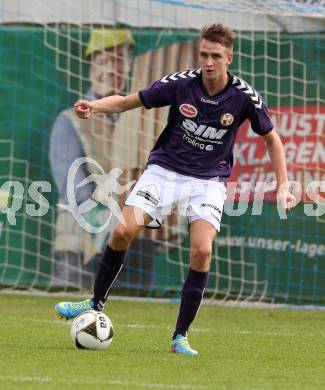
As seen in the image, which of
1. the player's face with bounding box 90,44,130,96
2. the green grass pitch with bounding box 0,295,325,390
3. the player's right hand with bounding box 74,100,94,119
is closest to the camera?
the green grass pitch with bounding box 0,295,325,390

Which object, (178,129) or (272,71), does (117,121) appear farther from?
(178,129)

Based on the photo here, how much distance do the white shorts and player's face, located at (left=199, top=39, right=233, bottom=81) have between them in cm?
70

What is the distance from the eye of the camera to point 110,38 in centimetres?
1185

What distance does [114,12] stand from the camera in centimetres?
1184

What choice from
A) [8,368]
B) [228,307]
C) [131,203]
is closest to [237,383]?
[8,368]

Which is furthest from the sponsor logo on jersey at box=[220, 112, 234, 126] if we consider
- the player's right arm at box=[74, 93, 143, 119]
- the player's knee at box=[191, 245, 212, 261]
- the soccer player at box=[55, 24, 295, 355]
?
the player's knee at box=[191, 245, 212, 261]

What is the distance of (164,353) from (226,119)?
153 cm

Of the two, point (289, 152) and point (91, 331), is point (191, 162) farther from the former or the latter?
point (289, 152)

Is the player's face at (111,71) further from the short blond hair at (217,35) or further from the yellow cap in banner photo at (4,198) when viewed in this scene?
the short blond hair at (217,35)

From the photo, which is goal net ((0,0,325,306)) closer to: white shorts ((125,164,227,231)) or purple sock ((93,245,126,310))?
white shorts ((125,164,227,231))

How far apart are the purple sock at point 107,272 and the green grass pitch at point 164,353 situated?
1.12 feet

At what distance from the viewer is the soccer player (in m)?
7.32

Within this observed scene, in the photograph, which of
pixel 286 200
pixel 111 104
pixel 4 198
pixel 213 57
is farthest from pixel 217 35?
pixel 4 198

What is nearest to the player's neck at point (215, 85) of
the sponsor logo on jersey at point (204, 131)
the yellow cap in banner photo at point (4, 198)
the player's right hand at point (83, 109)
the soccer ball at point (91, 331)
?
the sponsor logo on jersey at point (204, 131)
